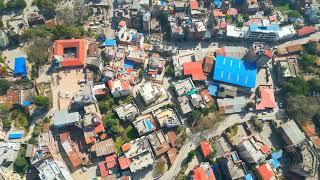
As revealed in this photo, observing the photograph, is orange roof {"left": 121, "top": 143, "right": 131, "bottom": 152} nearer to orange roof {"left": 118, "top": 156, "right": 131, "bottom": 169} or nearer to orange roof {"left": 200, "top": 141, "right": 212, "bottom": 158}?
orange roof {"left": 118, "top": 156, "right": 131, "bottom": 169}

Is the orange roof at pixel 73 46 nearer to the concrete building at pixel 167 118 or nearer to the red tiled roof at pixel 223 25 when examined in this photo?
the concrete building at pixel 167 118

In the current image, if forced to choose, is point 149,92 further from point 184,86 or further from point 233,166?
point 233,166

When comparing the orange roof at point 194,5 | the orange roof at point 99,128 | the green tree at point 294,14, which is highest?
the orange roof at point 194,5

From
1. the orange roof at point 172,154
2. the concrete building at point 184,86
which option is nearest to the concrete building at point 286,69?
the concrete building at point 184,86

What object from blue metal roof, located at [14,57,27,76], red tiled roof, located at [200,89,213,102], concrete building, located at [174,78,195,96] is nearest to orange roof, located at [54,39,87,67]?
blue metal roof, located at [14,57,27,76]

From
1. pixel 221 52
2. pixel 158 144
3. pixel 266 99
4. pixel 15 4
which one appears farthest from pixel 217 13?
pixel 15 4

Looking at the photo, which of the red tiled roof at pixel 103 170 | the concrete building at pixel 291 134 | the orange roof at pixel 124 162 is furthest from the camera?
the concrete building at pixel 291 134
